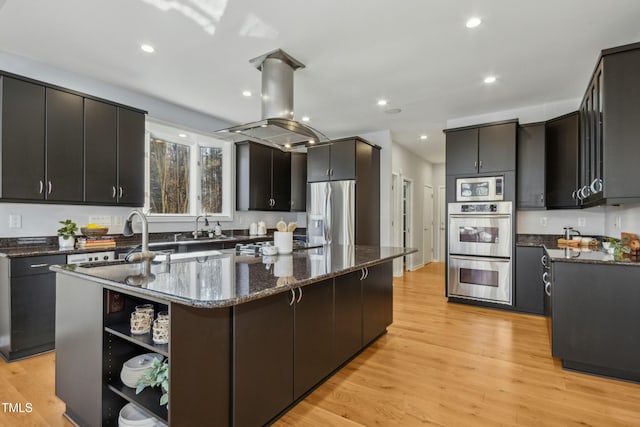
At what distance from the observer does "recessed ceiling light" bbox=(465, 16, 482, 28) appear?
2389mm

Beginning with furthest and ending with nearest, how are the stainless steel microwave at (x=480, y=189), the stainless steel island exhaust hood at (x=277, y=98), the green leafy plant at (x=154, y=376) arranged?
the stainless steel microwave at (x=480, y=189), the stainless steel island exhaust hood at (x=277, y=98), the green leafy plant at (x=154, y=376)

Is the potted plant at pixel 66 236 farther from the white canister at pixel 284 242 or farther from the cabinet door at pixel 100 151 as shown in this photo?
the white canister at pixel 284 242

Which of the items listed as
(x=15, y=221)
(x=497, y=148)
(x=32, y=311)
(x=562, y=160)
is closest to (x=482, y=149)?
(x=497, y=148)

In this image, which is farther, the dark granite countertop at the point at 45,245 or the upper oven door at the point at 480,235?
the upper oven door at the point at 480,235

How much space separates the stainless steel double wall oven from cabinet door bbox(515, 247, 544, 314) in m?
0.10

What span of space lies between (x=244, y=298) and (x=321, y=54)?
2479 millimetres

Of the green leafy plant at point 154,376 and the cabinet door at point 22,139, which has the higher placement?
the cabinet door at point 22,139

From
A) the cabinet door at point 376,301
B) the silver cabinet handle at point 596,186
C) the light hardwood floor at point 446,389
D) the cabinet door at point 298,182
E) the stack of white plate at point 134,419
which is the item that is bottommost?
the light hardwood floor at point 446,389

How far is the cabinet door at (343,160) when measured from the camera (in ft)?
16.4

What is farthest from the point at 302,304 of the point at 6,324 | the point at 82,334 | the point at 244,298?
the point at 6,324

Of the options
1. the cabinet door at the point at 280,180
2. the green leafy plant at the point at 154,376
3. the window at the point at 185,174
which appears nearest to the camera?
the green leafy plant at the point at 154,376

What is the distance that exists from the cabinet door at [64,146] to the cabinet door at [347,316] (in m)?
2.77

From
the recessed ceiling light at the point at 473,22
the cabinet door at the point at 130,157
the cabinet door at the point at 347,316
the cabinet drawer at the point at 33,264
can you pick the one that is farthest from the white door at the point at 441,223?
the cabinet drawer at the point at 33,264

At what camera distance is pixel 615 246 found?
105 inches
